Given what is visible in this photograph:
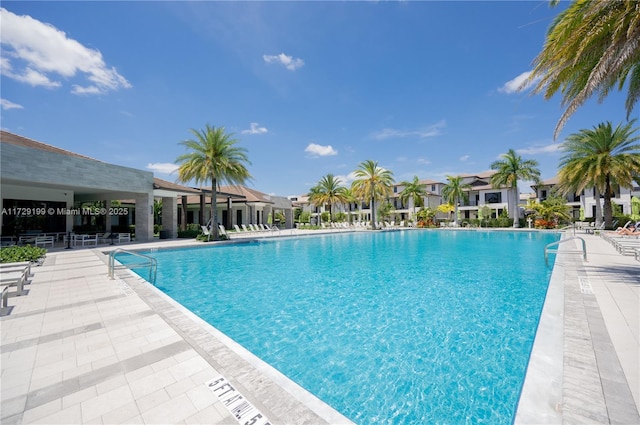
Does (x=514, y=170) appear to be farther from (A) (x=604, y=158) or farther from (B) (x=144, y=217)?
(B) (x=144, y=217)

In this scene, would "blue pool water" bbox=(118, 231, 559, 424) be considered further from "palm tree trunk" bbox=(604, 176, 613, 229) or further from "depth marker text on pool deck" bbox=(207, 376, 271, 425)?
"palm tree trunk" bbox=(604, 176, 613, 229)

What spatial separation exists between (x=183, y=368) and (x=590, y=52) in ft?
39.9

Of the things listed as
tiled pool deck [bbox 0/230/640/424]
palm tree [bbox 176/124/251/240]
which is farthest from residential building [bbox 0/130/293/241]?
tiled pool deck [bbox 0/230/640/424]

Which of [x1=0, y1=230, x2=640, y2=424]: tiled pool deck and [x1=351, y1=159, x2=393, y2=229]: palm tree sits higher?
[x1=351, y1=159, x2=393, y2=229]: palm tree

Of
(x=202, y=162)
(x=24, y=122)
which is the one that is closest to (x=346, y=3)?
(x=202, y=162)

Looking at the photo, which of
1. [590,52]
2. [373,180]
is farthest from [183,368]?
[373,180]

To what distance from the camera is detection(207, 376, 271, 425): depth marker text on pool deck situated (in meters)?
2.42

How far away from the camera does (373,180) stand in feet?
117

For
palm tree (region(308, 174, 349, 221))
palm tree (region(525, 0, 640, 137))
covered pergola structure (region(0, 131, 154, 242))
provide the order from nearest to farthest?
palm tree (region(525, 0, 640, 137))
covered pergola structure (region(0, 131, 154, 242))
palm tree (region(308, 174, 349, 221))

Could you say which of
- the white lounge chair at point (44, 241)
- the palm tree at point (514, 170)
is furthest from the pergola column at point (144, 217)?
Result: the palm tree at point (514, 170)

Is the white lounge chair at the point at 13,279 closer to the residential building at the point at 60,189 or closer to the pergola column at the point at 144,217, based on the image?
the residential building at the point at 60,189

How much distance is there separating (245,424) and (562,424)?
2669 mm

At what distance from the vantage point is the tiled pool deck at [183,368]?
252 centimetres

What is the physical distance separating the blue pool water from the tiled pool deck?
73cm
